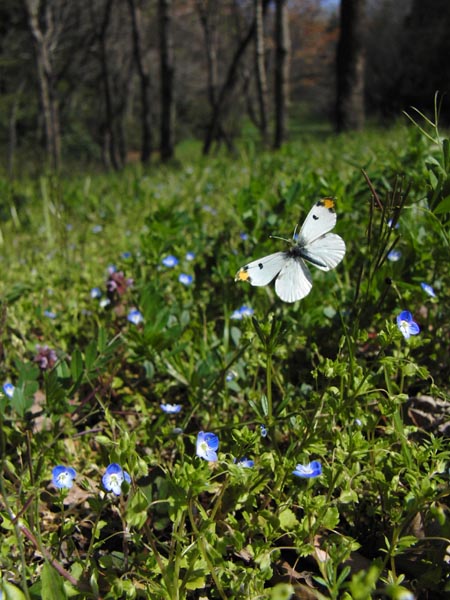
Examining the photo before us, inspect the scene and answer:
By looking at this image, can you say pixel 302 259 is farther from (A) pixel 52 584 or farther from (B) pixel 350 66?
(B) pixel 350 66

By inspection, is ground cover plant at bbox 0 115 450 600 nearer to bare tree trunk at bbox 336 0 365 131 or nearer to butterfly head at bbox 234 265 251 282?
butterfly head at bbox 234 265 251 282

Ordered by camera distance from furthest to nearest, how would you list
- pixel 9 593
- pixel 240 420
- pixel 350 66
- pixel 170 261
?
1. pixel 350 66
2. pixel 170 261
3. pixel 240 420
4. pixel 9 593

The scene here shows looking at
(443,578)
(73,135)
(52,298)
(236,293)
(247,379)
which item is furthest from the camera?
(73,135)

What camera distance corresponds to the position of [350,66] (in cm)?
1045

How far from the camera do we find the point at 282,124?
10484 millimetres

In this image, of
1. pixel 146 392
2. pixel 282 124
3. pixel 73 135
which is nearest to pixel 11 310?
pixel 146 392

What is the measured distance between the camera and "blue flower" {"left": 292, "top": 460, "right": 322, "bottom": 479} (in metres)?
1.40

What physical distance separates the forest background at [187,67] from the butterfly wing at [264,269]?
6.11 m

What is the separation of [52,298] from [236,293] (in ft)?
3.96

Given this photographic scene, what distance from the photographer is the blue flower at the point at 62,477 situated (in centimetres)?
154

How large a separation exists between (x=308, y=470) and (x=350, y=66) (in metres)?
10.5

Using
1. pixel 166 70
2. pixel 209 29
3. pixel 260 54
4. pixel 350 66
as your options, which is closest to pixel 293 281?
pixel 350 66

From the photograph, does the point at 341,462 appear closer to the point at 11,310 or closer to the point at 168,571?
the point at 168,571

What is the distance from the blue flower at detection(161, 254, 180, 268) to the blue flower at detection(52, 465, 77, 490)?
4.16ft
